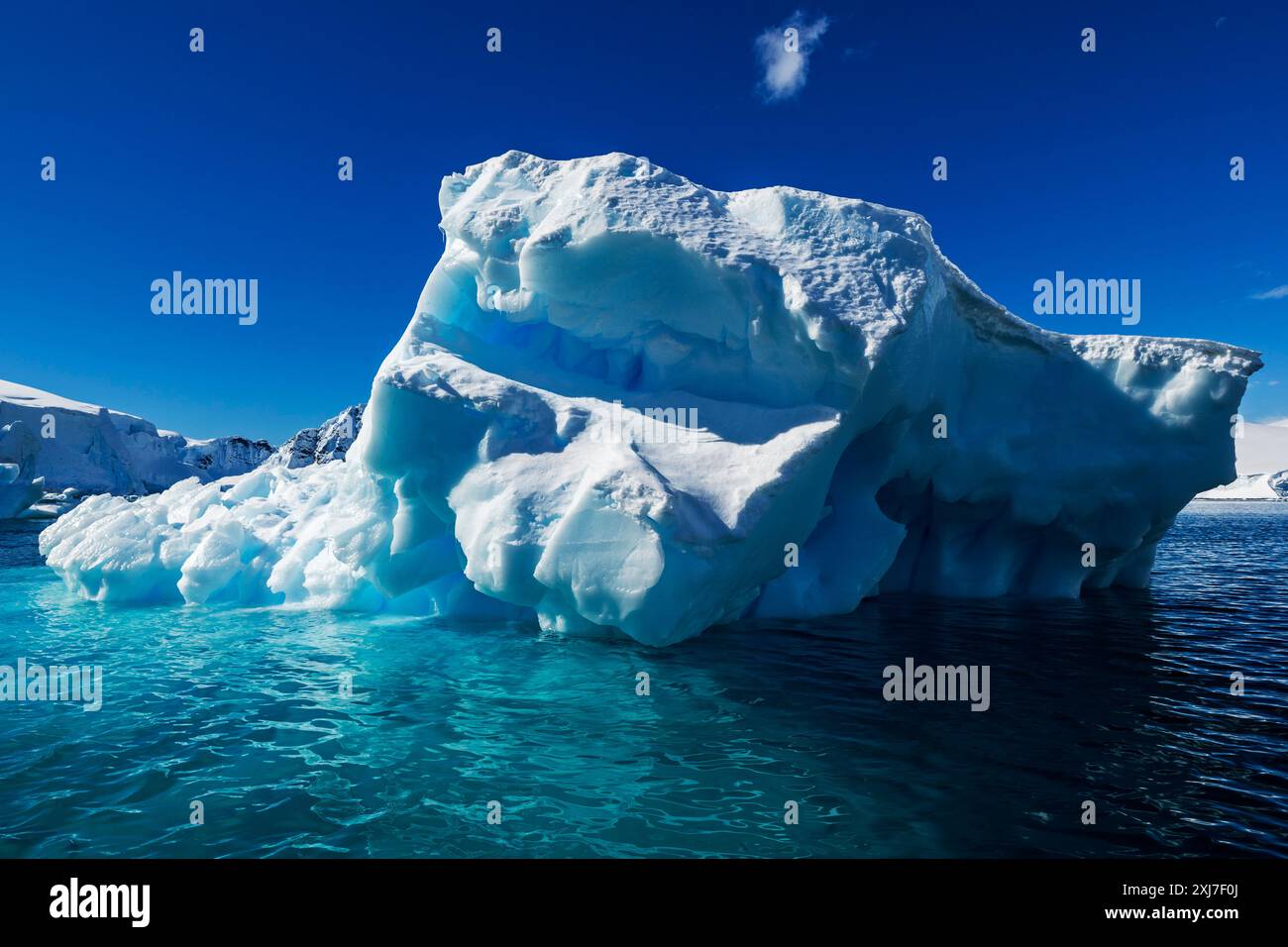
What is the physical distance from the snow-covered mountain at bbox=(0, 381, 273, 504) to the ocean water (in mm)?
41822

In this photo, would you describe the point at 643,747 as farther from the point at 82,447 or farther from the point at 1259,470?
the point at 1259,470

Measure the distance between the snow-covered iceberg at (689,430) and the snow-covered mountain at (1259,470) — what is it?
62346 mm

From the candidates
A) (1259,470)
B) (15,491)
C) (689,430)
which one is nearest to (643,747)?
(689,430)

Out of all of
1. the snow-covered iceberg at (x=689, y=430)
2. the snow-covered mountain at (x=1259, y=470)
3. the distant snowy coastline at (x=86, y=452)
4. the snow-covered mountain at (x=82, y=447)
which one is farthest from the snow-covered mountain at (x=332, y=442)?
the snow-covered mountain at (x=1259, y=470)

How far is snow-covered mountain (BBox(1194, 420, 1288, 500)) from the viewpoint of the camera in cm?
8900

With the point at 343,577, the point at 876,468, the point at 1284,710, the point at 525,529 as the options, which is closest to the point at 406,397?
the point at 525,529

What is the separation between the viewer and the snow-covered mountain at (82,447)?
141ft

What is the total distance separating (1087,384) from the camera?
1264 centimetres

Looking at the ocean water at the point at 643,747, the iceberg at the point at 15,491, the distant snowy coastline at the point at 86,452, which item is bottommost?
the ocean water at the point at 643,747

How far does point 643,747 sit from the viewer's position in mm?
5984

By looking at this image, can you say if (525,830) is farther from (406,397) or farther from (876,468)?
(876,468)

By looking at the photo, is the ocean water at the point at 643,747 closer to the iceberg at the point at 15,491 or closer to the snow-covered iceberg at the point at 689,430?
the snow-covered iceberg at the point at 689,430

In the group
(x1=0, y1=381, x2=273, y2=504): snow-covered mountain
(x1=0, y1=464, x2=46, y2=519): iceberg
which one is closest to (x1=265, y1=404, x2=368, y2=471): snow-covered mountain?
(x1=0, y1=381, x2=273, y2=504): snow-covered mountain

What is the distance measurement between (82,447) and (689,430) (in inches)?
2140
